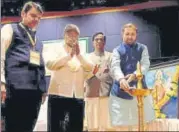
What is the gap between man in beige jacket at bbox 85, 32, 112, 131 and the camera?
2496 mm

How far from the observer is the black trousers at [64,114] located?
248cm

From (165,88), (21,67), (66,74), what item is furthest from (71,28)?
(165,88)

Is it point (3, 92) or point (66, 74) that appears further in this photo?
point (66, 74)

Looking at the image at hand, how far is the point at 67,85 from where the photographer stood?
2527 mm

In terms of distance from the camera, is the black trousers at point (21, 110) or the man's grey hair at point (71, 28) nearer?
the black trousers at point (21, 110)

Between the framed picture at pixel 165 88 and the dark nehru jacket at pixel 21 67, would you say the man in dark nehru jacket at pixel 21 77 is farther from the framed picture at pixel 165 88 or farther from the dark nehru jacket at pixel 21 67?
the framed picture at pixel 165 88

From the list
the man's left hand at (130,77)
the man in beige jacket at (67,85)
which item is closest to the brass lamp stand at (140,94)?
the man's left hand at (130,77)

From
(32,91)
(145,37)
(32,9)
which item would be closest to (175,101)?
(145,37)

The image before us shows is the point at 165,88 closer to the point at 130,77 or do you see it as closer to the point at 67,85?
the point at 130,77

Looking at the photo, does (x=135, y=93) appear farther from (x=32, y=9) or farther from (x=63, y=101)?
(x=32, y=9)

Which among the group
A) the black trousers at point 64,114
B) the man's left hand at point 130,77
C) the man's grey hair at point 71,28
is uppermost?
the man's grey hair at point 71,28

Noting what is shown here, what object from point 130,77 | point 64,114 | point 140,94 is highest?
point 130,77

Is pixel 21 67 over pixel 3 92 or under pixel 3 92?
over

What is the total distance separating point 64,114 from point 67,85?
6.9 inches
